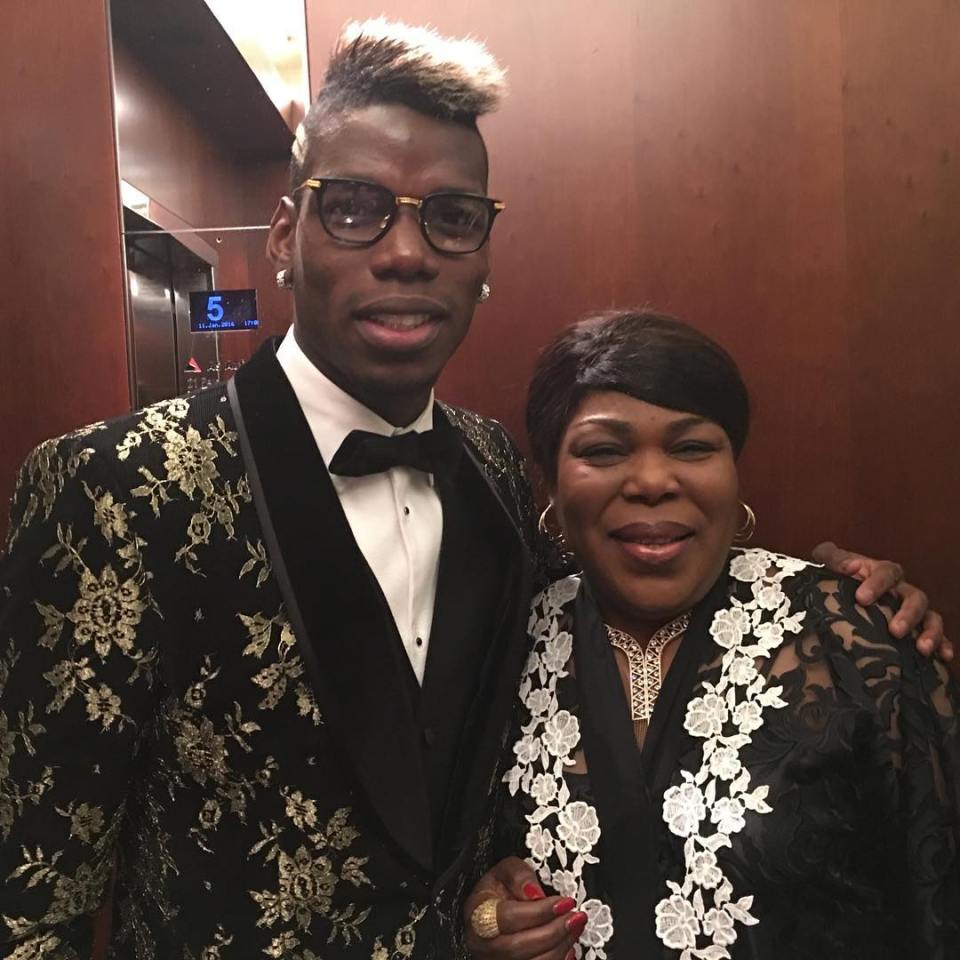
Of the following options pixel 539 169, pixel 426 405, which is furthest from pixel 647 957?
pixel 539 169

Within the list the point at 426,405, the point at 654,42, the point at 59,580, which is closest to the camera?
the point at 59,580

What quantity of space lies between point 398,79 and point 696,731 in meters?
0.90

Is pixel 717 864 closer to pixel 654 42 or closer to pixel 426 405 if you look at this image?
pixel 426 405

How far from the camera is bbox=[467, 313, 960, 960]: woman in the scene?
107 centimetres

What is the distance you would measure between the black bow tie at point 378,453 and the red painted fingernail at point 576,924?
0.60 metres

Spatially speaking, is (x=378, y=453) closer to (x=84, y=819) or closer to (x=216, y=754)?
(x=216, y=754)

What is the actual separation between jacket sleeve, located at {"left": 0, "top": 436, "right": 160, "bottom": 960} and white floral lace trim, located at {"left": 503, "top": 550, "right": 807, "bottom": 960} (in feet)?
1.73

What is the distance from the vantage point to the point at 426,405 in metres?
1.26

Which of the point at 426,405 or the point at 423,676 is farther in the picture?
the point at 426,405

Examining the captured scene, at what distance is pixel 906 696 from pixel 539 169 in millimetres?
1161

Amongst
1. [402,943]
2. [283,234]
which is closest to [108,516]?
[283,234]

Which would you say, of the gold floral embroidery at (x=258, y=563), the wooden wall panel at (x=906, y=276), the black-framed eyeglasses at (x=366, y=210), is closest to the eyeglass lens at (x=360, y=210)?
the black-framed eyeglasses at (x=366, y=210)

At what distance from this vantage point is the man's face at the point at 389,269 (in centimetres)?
109

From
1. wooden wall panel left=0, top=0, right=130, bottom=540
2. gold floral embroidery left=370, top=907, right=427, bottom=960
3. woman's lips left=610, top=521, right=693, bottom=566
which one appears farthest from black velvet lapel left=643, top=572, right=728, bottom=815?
wooden wall panel left=0, top=0, right=130, bottom=540
